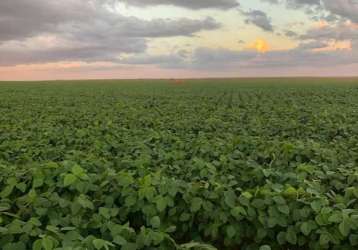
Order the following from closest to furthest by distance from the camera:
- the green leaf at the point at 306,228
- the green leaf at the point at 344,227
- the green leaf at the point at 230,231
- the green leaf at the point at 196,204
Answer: the green leaf at the point at 344,227, the green leaf at the point at 306,228, the green leaf at the point at 230,231, the green leaf at the point at 196,204

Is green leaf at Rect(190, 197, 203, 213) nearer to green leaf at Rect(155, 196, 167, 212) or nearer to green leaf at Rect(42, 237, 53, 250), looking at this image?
green leaf at Rect(155, 196, 167, 212)

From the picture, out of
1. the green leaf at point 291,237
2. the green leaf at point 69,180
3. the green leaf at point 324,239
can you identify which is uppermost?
the green leaf at point 69,180

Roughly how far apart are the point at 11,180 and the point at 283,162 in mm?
3841

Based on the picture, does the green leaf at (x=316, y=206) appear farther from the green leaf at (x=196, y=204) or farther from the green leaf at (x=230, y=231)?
the green leaf at (x=196, y=204)

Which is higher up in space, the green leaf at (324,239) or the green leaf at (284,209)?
the green leaf at (284,209)

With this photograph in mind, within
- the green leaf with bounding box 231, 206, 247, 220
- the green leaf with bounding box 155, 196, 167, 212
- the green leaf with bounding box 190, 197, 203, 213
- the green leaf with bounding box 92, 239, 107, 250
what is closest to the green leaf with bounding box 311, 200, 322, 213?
the green leaf with bounding box 231, 206, 247, 220

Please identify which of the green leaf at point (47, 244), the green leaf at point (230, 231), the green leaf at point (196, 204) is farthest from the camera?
the green leaf at point (196, 204)

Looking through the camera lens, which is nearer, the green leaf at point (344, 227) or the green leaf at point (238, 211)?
the green leaf at point (344, 227)

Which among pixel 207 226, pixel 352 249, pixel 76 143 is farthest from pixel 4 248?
pixel 76 143

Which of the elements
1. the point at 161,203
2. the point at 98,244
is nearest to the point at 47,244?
the point at 98,244

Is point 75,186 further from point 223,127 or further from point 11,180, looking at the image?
point 223,127

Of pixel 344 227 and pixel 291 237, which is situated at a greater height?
pixel 344 227

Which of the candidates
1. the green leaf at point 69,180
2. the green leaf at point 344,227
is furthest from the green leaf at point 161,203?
the green leaf at point 344,227

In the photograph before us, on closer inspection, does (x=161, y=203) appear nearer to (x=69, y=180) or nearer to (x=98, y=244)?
(x=69, y=180)
